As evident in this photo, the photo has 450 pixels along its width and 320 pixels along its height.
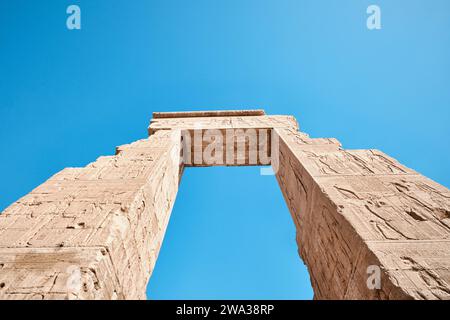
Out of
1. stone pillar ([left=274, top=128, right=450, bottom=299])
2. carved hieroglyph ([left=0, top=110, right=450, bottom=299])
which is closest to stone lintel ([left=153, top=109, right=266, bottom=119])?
carved hieroglyph ([left=0, top=110, right=450, bottom=299])

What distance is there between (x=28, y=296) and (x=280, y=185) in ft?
13.4

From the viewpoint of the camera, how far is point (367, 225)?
2.35 meters

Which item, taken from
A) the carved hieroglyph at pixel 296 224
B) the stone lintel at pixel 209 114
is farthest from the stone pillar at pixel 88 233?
the stone lintel at pixel 209 114

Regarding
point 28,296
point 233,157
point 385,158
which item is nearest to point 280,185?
point 233,157

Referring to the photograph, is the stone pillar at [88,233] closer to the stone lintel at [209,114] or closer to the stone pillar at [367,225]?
the stone pillar at [367,225]

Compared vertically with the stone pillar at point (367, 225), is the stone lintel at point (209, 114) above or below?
above

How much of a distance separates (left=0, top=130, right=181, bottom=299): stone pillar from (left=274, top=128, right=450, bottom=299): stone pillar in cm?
207

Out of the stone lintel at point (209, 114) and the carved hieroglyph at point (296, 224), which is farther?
the stone lintel at point (209, 114)

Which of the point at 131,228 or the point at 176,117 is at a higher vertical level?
the point at 176,117

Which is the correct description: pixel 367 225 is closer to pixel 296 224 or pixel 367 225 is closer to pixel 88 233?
pixel 296 224

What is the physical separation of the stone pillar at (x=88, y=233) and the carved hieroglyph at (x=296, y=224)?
1 centimetres

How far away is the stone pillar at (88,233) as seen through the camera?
1.99m
